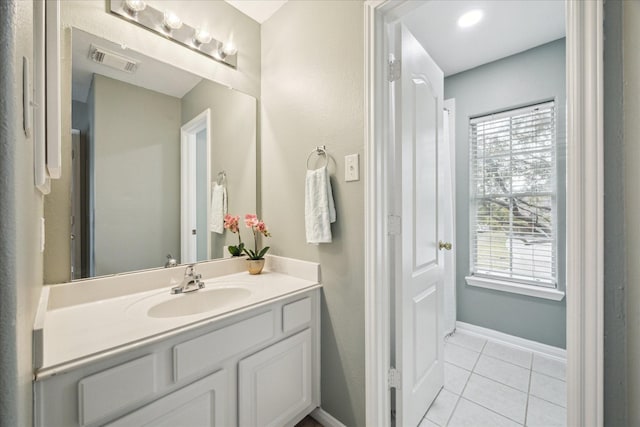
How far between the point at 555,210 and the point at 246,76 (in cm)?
253

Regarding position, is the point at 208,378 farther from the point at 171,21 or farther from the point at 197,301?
the point at 171,21

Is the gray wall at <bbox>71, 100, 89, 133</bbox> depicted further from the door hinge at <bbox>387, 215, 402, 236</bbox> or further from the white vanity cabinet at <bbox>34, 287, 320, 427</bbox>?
the door hinge at <bbox>387, 215, 402, 236</bbox>

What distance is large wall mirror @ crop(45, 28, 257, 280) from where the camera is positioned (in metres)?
1.16

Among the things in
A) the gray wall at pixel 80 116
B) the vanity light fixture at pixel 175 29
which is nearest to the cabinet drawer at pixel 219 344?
the gray wall at pixel 80 116

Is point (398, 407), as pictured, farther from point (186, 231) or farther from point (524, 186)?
point (524, 186)

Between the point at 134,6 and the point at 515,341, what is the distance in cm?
Result: 345

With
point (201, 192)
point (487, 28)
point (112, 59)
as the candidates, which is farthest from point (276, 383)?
point (487, 28)

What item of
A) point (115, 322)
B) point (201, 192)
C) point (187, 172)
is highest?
point (187, 172)

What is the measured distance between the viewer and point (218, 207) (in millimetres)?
1654

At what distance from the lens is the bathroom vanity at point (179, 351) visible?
2.41 ft

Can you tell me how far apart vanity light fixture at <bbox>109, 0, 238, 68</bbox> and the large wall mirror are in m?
0.16

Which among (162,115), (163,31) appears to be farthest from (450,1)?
(162,115)

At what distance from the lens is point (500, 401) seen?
163 cm

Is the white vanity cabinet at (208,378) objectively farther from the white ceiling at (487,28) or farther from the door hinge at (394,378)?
the white ceiling at (487,28)
